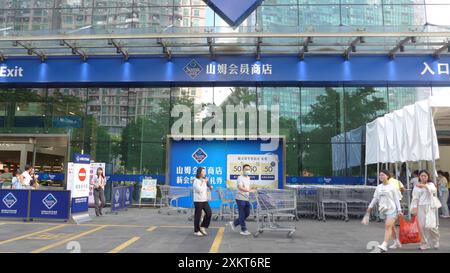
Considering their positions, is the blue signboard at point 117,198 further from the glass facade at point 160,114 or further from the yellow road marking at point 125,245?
the yellow road marking at point 125,245

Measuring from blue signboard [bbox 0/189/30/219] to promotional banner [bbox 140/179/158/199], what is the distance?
6.14 metres

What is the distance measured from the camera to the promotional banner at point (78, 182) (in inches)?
513

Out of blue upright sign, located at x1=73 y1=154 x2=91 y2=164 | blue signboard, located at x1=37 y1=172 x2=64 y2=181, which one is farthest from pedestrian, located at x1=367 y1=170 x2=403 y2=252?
blue signboard, located at x1=37 y1=172 x2=64 y2=181

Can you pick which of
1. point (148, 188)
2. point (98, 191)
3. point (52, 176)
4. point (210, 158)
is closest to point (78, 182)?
point (98, 191)

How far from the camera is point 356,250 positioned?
8.49 metres

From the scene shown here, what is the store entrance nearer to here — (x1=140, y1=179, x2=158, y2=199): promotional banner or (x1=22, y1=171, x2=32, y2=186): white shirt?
(x1=140, y1=179, x2=158, y2=199): promotional banner

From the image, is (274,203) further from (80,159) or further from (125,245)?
(80,159)

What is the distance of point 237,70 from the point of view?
1884 centimetres

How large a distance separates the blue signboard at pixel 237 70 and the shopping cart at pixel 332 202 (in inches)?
235

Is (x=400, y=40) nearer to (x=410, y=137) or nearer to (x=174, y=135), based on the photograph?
(x=410, y=137)

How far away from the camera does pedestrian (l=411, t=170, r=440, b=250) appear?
8836 millimetres
